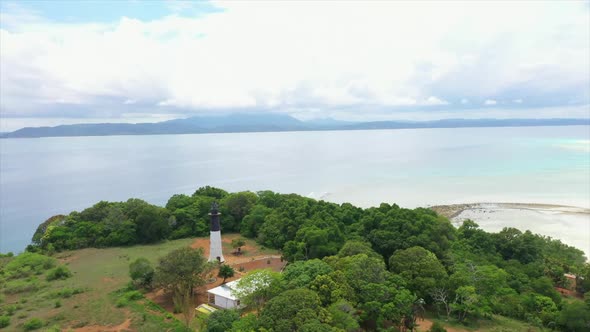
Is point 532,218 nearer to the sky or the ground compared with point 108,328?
nearer to the ground

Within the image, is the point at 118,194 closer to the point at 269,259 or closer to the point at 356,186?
the point at 356,186

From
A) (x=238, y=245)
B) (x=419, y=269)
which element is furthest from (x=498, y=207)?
(x=238, y=245)

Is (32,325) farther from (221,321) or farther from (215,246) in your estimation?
(215,246)

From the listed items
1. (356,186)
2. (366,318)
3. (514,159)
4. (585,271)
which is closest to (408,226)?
(366,318)

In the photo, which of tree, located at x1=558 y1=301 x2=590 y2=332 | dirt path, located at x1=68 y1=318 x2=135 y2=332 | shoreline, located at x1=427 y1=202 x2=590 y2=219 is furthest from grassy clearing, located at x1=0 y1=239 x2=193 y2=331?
shoreline, located at x1=427 y1=202 x2=590 y2=219

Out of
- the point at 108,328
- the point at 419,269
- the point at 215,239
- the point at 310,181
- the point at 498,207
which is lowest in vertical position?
the point at 498,207

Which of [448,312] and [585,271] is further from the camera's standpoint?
[585,271]

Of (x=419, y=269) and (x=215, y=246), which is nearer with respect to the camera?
(x=419, y=269)
